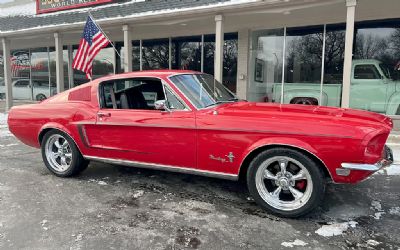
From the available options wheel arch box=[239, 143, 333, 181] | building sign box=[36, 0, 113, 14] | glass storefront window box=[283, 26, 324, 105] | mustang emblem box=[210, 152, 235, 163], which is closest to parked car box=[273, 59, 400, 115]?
glass storefront window box=[283, 26, 324, 105]

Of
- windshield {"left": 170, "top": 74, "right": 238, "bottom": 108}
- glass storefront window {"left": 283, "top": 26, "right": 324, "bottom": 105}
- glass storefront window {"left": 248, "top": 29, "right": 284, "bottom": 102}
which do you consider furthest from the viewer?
glass storefront window {"left": 248, "top": 29, "right": 284, "bottom": 102}

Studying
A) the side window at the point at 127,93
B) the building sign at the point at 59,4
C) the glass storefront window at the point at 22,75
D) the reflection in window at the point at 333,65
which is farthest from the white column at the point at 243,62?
the glass storefront window at the point at 22,75

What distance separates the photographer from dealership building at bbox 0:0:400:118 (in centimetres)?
858

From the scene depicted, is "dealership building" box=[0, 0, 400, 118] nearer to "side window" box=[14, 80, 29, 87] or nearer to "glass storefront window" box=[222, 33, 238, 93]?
"glass storefront window" box=[222, 33, 238, 93]

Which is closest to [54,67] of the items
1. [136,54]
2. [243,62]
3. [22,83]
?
[22,83]

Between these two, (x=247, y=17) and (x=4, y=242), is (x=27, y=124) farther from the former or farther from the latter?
(x=247, y=17)

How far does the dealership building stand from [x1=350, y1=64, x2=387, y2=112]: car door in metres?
0.03

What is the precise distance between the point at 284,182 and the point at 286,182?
0.02 m

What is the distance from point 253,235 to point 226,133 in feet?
3.61

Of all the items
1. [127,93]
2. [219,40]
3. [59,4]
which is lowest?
[127,93]

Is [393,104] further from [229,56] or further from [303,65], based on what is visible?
[229,56]

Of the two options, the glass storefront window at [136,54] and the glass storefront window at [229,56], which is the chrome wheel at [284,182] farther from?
the glass storefront window at [136,54]

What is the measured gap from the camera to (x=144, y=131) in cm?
409

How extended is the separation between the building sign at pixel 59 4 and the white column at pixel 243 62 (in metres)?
4.88
